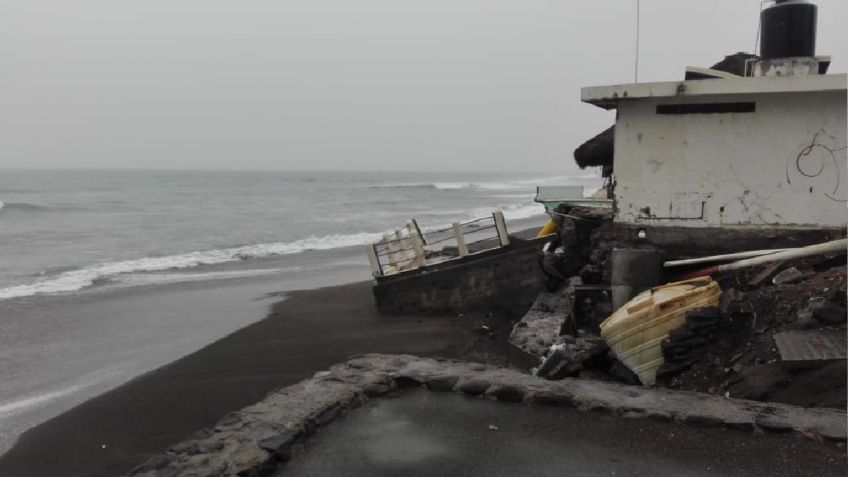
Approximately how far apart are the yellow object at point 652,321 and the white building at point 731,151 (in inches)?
83.8

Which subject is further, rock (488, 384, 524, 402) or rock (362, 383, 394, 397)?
rock (362, 383, 394, 397)

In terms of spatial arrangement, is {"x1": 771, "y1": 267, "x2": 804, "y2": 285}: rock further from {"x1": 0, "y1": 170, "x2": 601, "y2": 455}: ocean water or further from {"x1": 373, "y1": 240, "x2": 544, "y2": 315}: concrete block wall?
{"x1": 0, "y1": 170, "x2": 601, "y2": 455}: ocean water

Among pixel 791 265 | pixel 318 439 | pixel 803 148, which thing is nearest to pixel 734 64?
pixel 803 148

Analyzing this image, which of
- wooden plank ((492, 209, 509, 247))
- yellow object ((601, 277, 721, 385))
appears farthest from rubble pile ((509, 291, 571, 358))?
yellow object ((601, 277, 721, 385))

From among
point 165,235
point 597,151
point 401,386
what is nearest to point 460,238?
point 597,151

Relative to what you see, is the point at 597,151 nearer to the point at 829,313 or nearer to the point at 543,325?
the point at 543,325

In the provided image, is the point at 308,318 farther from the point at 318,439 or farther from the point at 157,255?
the point at 157,255

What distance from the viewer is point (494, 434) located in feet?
16.2

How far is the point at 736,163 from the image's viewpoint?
28.4ft

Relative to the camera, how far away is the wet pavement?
4297mm

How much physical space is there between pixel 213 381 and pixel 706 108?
25.2 ft

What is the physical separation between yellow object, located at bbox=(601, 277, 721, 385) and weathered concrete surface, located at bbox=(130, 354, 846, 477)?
4.59 feet

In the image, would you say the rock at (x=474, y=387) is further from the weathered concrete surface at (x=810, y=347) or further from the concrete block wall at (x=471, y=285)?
the concrete block wall at (x=471, y=285)

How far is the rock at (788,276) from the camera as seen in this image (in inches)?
281
